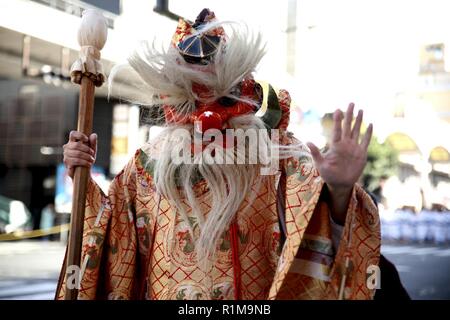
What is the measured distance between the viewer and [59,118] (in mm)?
6750

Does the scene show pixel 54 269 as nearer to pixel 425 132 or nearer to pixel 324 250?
pixel 425 132

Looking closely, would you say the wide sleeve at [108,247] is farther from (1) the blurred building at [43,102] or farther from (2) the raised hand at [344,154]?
(1) the blurred building at [43,102]

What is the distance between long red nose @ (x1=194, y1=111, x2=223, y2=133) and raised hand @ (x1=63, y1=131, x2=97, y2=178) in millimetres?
233

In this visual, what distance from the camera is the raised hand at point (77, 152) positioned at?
107 centimetres

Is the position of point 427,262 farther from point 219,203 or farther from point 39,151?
point 39,151

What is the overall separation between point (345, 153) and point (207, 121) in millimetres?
279

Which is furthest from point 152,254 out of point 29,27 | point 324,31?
point 29,27

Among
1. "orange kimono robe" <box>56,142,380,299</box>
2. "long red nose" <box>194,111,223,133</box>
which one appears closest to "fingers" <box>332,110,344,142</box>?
"orange kimono robe" <box>56,142,380,299</box>

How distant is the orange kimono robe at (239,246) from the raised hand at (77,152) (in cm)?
5

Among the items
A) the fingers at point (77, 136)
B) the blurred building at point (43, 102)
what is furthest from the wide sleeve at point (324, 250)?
the blurred building at point (43, 102)

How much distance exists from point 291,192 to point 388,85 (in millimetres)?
3138

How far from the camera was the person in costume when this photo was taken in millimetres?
990

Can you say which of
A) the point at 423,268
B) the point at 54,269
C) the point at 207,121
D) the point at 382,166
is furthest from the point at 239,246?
the point at 382,166

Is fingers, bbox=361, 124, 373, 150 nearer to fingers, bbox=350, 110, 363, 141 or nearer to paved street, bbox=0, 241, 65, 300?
fingers, bbox=350, 110, 363, 141
